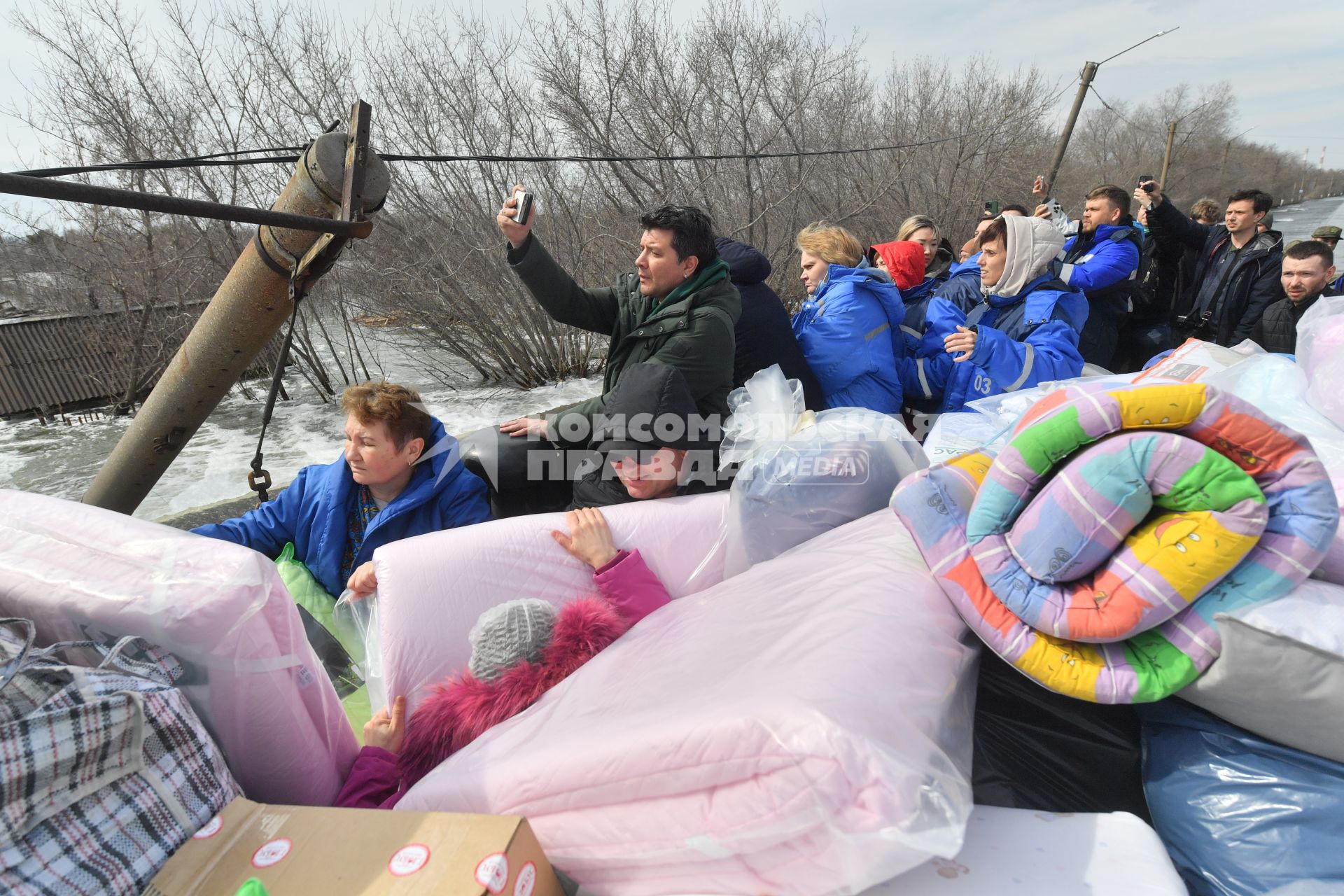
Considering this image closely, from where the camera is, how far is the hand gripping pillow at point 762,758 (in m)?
0.82

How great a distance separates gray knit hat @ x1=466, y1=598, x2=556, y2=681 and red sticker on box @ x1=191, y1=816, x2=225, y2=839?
0.59m

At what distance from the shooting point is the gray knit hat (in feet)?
4.82

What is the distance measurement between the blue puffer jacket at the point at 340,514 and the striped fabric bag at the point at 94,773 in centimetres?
116

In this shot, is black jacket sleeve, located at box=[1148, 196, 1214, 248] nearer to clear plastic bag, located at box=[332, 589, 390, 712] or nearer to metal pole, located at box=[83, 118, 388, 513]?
metal pole, located at box=[83, 118, 388, 513]

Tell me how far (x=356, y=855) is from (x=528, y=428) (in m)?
1.68

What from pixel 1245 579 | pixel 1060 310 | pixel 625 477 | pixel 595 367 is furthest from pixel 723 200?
pixel 1245 579

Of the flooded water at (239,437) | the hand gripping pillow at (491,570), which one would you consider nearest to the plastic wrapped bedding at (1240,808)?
the hand gripping pillow at (491,570)

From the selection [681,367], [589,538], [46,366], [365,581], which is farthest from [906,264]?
[46,366]

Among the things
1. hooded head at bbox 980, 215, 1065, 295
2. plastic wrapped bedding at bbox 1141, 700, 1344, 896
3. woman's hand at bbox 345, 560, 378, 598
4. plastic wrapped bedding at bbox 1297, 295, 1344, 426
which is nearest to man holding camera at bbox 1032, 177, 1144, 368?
hooded head at bbox 980, 215, 1065, 295

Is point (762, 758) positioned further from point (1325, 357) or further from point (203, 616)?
point (1325, 357)

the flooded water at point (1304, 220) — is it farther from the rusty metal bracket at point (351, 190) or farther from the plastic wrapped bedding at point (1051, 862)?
the rusty metal bracket at point (351, 190)

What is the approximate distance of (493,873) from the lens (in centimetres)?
81

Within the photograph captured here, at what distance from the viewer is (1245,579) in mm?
1007

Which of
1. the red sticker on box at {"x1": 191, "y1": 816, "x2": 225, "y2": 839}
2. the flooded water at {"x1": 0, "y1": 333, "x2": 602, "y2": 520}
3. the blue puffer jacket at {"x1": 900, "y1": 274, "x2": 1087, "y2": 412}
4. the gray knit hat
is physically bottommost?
the flooded water at {"x1": 0, "y1": 333, "x2": 602, "y2": 520}
